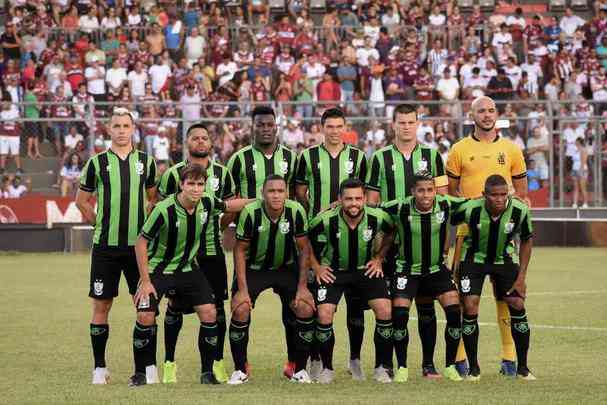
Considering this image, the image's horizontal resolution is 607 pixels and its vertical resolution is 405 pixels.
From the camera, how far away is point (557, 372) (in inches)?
428

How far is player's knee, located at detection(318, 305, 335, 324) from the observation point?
34.7 feet

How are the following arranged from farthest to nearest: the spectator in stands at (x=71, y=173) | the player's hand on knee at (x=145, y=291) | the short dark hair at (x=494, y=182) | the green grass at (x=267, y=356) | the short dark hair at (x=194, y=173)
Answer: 1. the spectator in stands at (x=71, y=173)
2. the short dark hair at (x=494, y=182)
3. the short dark hair at (x=194, y=173)
4. the player's hand on knee at (x=145, y=291)
5. the green grass at (x=267, y=356)

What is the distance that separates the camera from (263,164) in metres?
11.2

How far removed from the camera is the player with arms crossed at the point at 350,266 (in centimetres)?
1053

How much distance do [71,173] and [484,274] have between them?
14.4m

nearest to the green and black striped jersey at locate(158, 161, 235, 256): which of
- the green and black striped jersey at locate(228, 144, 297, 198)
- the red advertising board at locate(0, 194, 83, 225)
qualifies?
the green and black striped jersey at locate(228, 144, 297, 198)

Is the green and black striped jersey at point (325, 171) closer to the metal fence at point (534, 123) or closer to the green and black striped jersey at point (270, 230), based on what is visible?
the green and black striped jersey at point (270, 230)

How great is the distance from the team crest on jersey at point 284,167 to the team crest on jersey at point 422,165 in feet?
3.52

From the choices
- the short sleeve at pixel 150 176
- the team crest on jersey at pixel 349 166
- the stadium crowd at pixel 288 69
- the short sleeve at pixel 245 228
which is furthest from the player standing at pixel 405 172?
the stadium crowd at pixel 288 69

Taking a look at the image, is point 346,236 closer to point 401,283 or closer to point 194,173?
point 401,283

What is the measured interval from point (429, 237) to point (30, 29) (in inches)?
794

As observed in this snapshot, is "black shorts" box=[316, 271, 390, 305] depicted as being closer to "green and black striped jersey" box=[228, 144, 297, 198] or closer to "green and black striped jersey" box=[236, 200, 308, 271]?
"green and black striped jersey" box=[236, 200, 308, 271]

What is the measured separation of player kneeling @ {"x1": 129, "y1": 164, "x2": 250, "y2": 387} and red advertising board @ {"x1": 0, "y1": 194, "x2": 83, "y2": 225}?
13919 mm

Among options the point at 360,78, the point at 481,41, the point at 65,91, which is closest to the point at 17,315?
the point at 65,91
